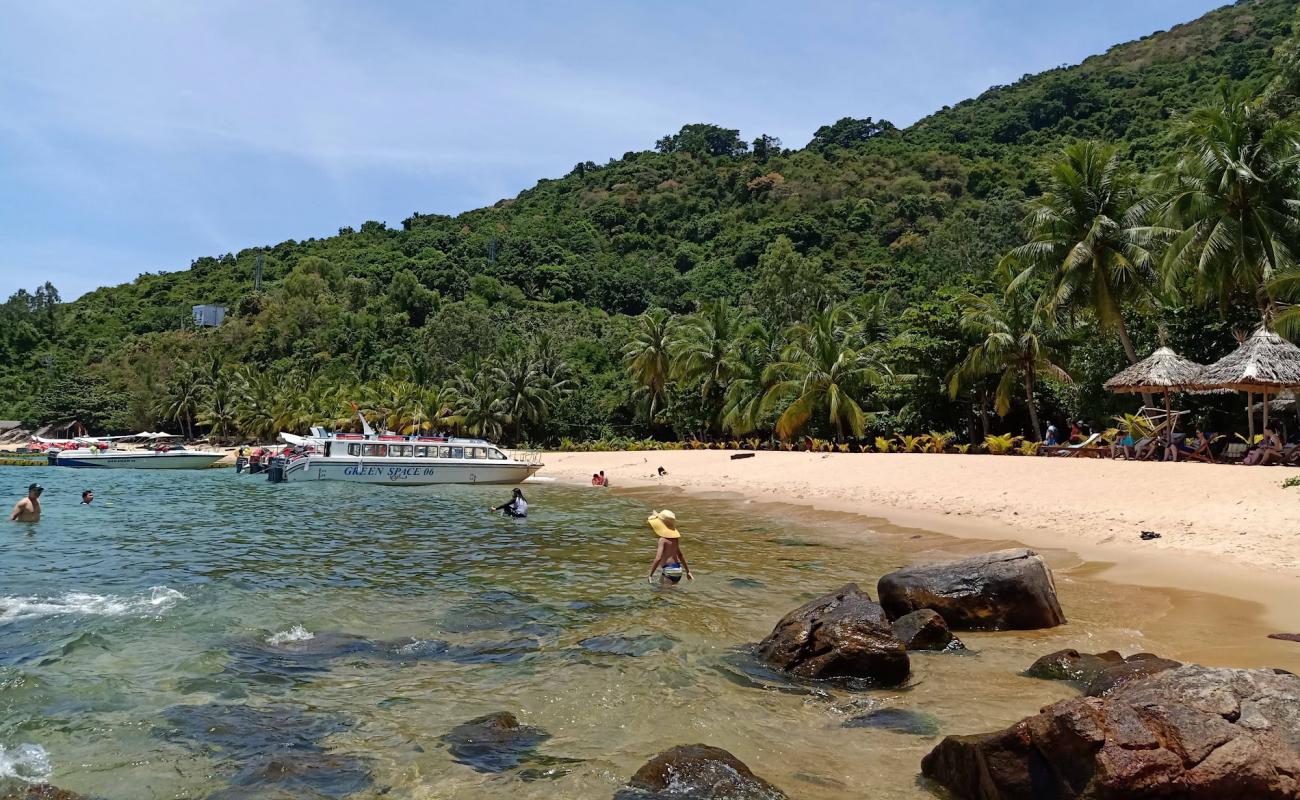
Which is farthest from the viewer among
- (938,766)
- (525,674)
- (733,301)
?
(733,301)

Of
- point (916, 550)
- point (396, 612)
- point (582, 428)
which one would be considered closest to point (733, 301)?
point (582, 428)

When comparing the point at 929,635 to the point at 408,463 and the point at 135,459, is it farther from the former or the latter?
the point at 135,459

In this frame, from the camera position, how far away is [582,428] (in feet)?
189

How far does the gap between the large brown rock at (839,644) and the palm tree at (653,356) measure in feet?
132

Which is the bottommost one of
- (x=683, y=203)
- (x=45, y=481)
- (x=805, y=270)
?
(x=45, y=481)

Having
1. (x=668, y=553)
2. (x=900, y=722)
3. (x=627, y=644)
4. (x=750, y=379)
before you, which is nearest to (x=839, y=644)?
(x=900, y=722)

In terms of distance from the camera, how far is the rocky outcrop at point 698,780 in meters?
5.09

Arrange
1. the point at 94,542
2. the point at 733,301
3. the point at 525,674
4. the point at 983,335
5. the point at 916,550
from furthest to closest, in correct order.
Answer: the point at 733,301
the point at 983,335
the point at 94,542
the point at 916,550
the point at 525,674

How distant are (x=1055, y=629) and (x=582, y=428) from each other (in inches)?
1945

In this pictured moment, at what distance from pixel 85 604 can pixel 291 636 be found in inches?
158

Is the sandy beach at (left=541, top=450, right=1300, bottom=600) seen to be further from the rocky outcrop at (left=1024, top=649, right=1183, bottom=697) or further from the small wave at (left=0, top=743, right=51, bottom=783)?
the small wave at (left=0, top=743, right=51, bottom=783)

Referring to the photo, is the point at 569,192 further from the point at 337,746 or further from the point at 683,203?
the point at 337,746

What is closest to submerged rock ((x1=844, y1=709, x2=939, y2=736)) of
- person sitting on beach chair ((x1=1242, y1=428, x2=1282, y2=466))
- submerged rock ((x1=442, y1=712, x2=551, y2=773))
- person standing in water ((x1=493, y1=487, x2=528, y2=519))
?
submerged rock ((x1=442, y1=712, x2=551, y2=773))

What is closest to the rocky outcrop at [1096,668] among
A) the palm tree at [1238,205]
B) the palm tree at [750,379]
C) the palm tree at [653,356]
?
the palm tree at [1238,205]
